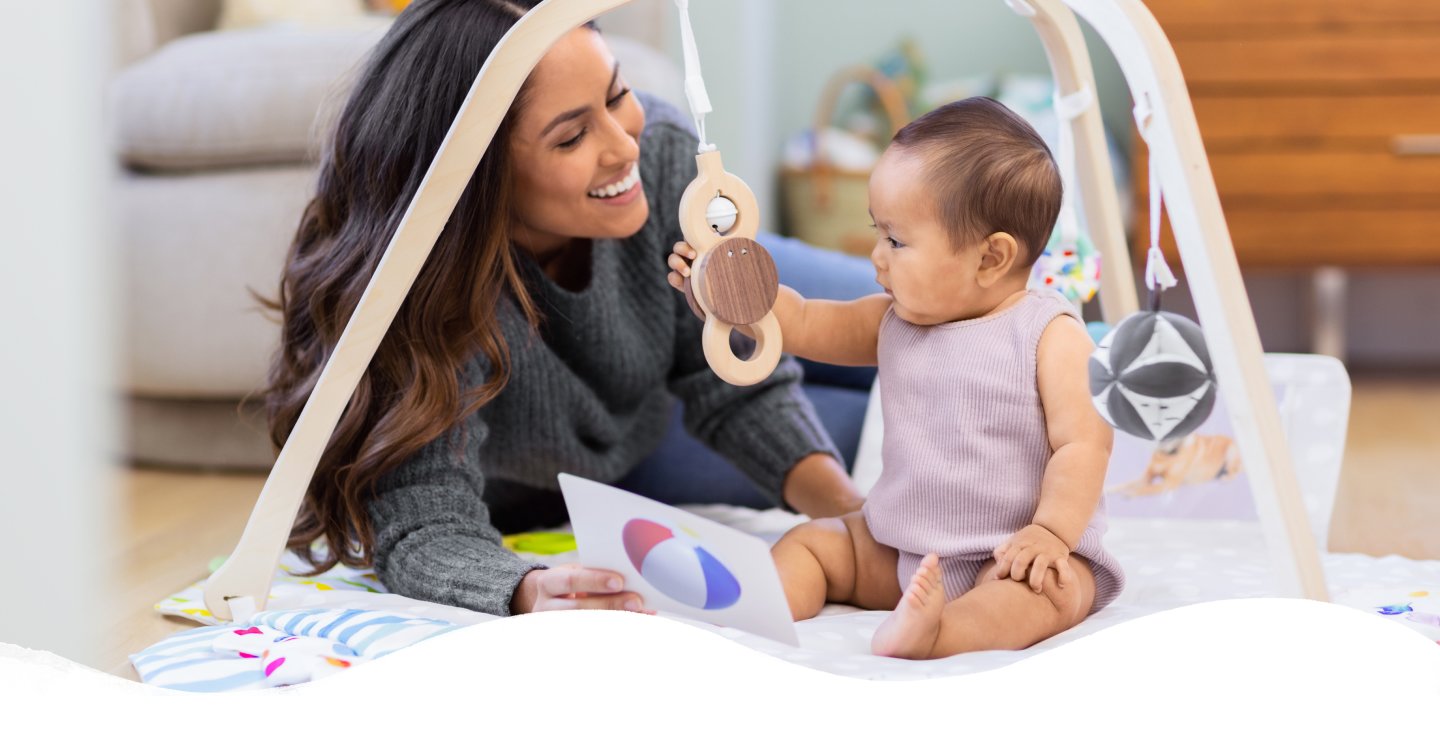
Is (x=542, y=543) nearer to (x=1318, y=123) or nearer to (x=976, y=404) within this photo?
(x=976, y=404)

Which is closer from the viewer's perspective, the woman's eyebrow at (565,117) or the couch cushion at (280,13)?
the woman's eyebrow at (565,117)

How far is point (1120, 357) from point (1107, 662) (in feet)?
0.59

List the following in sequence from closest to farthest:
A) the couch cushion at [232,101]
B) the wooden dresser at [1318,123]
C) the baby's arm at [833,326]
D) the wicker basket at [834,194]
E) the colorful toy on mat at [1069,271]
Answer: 1. the baby's arm at [833,326]
2. the colorful toy on mat at [1069,271]
3. the couch cushion at [232,101]
4. the wooden dresser at [1318,123]
5. the wicker basket at [834,194]

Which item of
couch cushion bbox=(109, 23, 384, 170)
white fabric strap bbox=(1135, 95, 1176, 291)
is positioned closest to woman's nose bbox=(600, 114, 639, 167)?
white fabric strap bbox=(1135, 95, 1176, 291)

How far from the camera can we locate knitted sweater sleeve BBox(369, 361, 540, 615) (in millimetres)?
866

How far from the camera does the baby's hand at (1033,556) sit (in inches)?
29.3

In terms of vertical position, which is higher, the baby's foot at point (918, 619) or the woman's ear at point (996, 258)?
the woman's ear at point (996, 258)

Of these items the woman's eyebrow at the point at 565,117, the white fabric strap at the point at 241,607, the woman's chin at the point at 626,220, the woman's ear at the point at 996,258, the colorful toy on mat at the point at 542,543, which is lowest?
the colorful toy on mat at the point at 542,543

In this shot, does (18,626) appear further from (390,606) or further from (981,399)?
(981,399)

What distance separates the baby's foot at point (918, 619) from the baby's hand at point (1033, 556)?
0.16ft

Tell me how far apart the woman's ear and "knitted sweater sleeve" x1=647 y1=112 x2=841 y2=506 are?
38 cm

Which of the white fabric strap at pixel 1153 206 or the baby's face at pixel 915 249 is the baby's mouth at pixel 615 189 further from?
the white fabric strap at pixel 1153 206

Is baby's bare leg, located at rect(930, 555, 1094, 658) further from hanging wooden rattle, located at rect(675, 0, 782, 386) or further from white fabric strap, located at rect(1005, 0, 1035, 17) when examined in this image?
white fabric strap, located at rect(1005, 0, 1035, 17)

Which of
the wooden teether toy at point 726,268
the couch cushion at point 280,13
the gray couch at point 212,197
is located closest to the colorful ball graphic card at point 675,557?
the wooden teether toy at point 726,268
